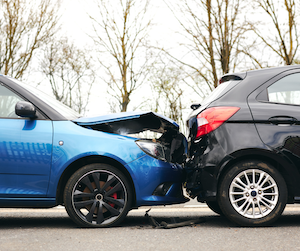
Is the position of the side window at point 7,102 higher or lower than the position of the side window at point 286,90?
lower

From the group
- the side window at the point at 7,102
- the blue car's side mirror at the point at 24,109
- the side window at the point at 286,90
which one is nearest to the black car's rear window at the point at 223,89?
the side window at the point at 286,90

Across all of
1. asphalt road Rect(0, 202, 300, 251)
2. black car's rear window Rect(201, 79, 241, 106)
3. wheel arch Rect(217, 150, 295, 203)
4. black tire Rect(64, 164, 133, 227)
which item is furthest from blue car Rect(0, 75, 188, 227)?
black car's rear window Rect(201, 79, 241, 106)

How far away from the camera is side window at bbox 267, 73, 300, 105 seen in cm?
425

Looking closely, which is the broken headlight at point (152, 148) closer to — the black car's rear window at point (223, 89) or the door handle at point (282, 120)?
the black car's rear window at point (223, 89)

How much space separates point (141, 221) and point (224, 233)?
1239 mm

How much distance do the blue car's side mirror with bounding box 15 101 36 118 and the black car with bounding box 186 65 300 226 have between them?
1.84 m

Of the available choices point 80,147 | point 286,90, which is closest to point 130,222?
point 80,147

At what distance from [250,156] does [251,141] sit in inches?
7.5

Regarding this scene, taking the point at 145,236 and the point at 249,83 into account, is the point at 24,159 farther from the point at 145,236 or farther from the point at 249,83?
the point at 249,83

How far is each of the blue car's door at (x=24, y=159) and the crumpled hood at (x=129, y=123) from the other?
48 cm

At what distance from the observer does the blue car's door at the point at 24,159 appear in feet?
13.3

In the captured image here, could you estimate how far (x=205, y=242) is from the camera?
3.51 meters

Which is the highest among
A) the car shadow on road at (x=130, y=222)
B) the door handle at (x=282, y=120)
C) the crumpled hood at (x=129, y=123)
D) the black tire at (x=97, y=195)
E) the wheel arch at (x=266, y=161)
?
the door handle at (x=282, y=120)

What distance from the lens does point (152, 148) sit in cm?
431
